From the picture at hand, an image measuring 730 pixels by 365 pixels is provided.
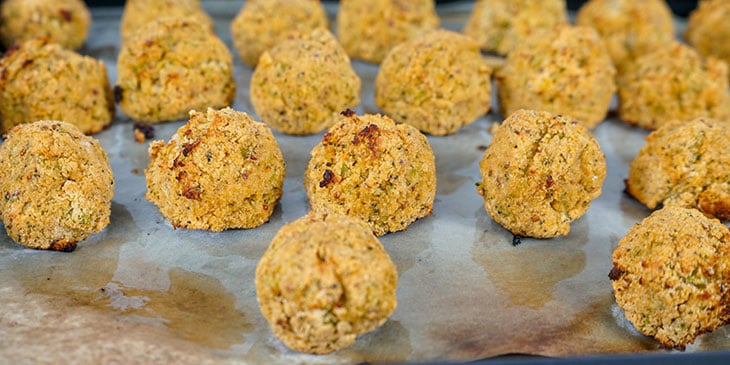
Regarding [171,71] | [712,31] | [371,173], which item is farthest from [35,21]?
[712,31]

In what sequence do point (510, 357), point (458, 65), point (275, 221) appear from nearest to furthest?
point (510, 357)
point (275, 221)
point (458, 65)

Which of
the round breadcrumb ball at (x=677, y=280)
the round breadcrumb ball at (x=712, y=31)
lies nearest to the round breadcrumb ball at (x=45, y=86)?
the round breadcrumb ball at (x=677, y=280)

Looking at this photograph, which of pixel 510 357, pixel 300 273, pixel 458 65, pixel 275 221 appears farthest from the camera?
pixel 458 65

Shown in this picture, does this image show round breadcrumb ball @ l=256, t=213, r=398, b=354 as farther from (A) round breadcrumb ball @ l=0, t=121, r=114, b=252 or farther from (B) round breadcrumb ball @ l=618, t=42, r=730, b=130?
(B) round breadcrumb ball @ l=618, t=42, r=730, b=130

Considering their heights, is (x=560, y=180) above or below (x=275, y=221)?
above

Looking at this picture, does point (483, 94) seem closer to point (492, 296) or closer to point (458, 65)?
point (458, 65)

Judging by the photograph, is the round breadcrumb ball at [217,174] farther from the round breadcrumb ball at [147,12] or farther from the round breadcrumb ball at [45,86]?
the round breadcrumb ball at [147,12]

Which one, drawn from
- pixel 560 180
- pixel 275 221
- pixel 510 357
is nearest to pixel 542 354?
pixel 510 357

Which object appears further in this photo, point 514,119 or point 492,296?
point 514,119
